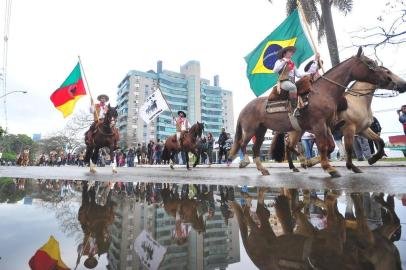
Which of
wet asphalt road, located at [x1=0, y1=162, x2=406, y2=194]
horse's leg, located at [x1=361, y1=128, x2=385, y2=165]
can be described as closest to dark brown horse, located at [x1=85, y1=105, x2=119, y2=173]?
wet asphalt road, located at [x1=0, y1=162, x2=406, y2=194]

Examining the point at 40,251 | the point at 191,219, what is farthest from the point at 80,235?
the point at 191,219

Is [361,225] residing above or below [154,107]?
below

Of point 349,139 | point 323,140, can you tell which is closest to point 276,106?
point 323,140

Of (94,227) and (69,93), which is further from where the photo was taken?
(69,93)

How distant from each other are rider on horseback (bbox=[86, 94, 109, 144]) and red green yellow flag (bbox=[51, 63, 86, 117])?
29.5 inches

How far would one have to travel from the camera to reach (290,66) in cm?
609

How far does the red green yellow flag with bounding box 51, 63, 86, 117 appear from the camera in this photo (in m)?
10.4

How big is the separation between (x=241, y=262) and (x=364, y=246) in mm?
583

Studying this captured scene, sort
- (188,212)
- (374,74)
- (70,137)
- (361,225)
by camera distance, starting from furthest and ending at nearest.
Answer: (70,137), (374,74), (188,212), (361,225)

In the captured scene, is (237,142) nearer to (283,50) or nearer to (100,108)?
(283,50)

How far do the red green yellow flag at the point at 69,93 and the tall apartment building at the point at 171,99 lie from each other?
71589 mm

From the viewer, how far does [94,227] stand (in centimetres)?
196

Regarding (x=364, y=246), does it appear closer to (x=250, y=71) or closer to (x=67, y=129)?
(x=250, y=71)

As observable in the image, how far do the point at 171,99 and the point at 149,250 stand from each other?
111m
